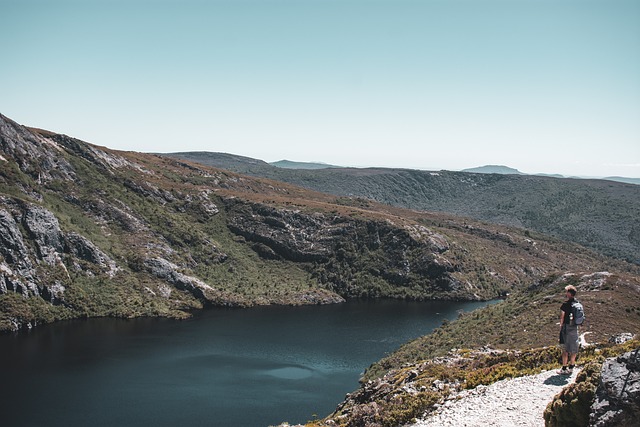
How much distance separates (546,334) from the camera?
79.8 metres

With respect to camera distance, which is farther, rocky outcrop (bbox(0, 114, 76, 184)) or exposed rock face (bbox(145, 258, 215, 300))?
rocky outcrop (bbox(0, 114, 76, 184))

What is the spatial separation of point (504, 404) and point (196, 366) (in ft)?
300

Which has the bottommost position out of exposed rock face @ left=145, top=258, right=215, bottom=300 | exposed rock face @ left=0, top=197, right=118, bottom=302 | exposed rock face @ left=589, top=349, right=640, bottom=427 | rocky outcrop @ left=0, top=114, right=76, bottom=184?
exposed rock face @ left=145, top=258, right=215, bottom=300

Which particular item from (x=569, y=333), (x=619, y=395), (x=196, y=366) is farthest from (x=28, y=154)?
(x=619, y=395)

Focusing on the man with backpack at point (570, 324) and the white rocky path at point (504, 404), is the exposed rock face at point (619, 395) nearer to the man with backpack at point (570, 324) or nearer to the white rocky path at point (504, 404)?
the white rocky path at point (504, 404)

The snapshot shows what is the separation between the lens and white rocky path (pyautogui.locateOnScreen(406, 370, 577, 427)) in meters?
26.1

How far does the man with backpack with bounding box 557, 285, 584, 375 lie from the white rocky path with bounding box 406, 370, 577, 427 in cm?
86

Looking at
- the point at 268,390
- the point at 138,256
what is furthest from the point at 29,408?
the point at 138,256

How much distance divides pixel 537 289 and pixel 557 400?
10252 centimetres

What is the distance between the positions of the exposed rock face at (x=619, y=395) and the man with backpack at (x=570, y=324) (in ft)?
20.7

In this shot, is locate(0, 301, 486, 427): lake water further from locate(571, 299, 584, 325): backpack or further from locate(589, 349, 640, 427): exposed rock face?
locate(589, 349, 640, 427): exposed rock face

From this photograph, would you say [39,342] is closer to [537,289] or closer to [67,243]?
[67,243]

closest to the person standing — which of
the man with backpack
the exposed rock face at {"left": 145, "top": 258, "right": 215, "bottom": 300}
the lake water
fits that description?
the man with backpack

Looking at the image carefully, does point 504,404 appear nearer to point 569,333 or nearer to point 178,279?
point 569,333
